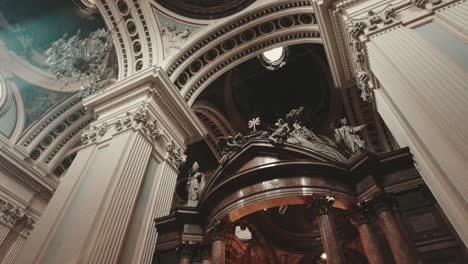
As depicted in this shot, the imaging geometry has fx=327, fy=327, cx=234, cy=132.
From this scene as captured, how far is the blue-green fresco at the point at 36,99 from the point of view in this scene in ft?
33.4

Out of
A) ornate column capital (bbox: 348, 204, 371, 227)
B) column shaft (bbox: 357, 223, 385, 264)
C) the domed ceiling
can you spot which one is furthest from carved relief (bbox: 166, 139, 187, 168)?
column shaft (bbox: 357, 223, 385, 264)

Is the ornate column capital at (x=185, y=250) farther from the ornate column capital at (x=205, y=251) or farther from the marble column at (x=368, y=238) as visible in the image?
the marble column at (x=368, y=238)

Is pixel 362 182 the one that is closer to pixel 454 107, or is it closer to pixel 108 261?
pixel 454 107

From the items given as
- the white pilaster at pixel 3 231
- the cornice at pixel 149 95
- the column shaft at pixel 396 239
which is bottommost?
the column shaft at pixel 396 239

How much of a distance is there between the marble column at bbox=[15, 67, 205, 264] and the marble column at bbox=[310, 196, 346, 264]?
2.69 metres

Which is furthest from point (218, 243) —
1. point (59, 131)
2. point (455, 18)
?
point (59, 131)

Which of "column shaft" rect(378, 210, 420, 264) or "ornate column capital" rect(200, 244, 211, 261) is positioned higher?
"ornate column capital" rect(200, 244, 211, 261)

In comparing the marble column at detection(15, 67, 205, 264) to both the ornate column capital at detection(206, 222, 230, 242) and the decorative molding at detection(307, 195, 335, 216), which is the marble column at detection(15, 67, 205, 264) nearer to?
the ornate column capital at detection(206, 222, 230, 242)

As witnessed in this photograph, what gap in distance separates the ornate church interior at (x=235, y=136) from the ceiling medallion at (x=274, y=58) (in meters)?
0.04

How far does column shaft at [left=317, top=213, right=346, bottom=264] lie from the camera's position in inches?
137

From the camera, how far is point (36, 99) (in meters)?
10.2

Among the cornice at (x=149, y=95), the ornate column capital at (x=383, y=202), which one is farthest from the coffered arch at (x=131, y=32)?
A: the ornate column capital at (x=383, y=202)

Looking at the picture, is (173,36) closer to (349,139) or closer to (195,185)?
(195,185)

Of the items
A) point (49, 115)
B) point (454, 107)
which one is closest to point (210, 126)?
point (49, 115)
